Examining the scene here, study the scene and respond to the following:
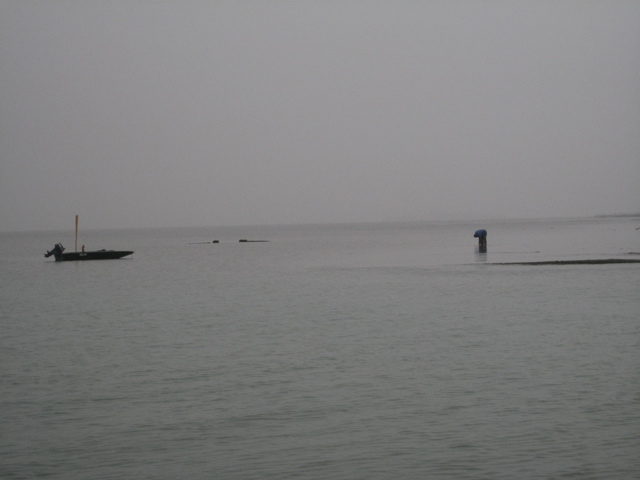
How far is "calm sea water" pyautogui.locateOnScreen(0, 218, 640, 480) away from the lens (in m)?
13.9

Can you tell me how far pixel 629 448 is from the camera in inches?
A: 561

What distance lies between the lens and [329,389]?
65.5 ft

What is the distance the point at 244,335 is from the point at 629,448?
19.0 m

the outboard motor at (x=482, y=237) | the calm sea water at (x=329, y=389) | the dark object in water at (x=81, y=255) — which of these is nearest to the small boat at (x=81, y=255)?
the dark object in water at (x=81, y=255)

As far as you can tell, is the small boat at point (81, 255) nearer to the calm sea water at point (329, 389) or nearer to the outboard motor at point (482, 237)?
the outboard motor at point (482, 237)

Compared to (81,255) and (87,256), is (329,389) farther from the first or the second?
(87,256)

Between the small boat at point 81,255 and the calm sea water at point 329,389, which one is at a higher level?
the small boat at point 81,255

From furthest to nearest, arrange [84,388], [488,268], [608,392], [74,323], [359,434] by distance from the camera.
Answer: [488,268]
[74,323]
[84,388]
[608,392]
[359,434]

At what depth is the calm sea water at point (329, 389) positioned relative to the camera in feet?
45.7

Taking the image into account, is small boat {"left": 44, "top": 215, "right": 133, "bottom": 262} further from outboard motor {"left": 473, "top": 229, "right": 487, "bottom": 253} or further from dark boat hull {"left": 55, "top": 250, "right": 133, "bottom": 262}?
outboard motor {"left": 473, "top": 229, "right": 487, "bottom": 253}

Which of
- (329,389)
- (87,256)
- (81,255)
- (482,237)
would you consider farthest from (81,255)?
(329,389)

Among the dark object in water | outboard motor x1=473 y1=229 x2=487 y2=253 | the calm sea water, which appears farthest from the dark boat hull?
the calm sea water

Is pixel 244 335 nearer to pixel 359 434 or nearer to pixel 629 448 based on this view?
pixel 359 434

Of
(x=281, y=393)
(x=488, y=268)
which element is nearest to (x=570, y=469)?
(x=281, y=393)
